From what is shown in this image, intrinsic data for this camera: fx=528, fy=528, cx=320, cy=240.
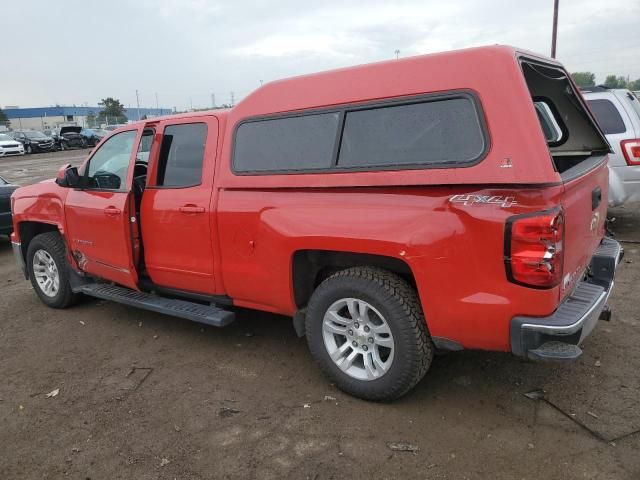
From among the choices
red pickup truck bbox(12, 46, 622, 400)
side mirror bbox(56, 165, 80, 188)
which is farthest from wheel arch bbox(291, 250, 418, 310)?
side mirror bbox(56, 165, 80, 188)

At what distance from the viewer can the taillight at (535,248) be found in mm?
2584

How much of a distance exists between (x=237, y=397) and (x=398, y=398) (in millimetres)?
1076

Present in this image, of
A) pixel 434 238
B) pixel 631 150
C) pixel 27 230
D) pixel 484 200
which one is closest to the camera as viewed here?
pixel 484 200

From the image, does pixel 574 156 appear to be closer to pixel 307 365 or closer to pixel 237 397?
pixel 307 365

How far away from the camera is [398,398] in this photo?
131 inches

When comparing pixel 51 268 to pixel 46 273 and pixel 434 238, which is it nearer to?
pixel 46 273

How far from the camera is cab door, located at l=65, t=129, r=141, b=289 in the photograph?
445 centimetres

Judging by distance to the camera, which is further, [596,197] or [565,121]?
[565,121]

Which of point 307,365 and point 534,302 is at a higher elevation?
point 534,302

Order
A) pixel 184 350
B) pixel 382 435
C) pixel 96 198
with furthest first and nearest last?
1. pixel 96 198
2. pixel 184 350
3. pixel 382 435

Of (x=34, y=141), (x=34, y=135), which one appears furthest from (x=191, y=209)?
(x=34, y=135)

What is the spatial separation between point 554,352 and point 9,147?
3376 cm

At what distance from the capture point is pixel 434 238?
285 cm

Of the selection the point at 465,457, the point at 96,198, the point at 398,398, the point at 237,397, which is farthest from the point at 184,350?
the point at 465,457
